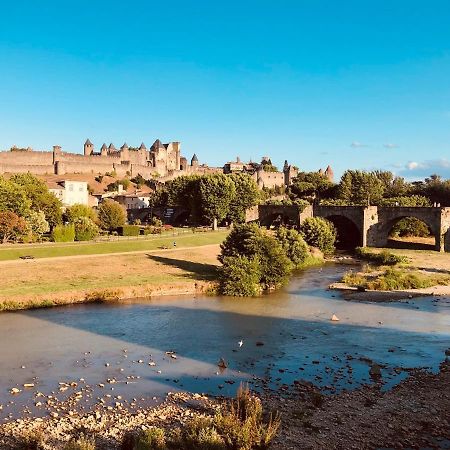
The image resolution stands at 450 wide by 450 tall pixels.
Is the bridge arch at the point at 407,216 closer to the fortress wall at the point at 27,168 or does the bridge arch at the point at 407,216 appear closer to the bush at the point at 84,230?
the bush at the point at 84,230

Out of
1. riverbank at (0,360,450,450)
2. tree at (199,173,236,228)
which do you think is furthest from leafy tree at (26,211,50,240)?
riverbank at (0,360,450,450)

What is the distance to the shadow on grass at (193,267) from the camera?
46812 millimetres

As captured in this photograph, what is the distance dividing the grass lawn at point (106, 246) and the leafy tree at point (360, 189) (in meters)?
44.2

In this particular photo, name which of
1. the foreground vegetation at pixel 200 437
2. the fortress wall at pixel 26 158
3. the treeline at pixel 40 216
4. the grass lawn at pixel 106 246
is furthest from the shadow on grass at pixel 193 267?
the fortress wall at pixel 26 158

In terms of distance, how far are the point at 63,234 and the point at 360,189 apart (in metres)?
66.9

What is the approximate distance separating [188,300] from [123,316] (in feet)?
21.8

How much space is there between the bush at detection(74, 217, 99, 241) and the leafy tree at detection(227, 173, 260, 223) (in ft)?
84.5

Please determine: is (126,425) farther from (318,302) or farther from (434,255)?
(434,255)

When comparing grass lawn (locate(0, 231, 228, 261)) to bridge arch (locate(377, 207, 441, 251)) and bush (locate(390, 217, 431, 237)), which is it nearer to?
bridge arch (locate(377, 207, 441, 251))

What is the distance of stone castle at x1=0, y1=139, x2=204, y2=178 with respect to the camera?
128637 millimetres

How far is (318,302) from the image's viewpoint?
39.1 metres

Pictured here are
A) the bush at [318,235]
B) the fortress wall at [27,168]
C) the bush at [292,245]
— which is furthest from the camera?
the fortress wall at [27,168]

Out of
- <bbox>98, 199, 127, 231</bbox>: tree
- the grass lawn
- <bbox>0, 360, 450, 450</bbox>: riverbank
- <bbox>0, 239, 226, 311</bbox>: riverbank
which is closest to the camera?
<bbox>0, 360, 450, 450</bbox>: riverbank

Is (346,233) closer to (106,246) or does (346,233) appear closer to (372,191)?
(372,191)
